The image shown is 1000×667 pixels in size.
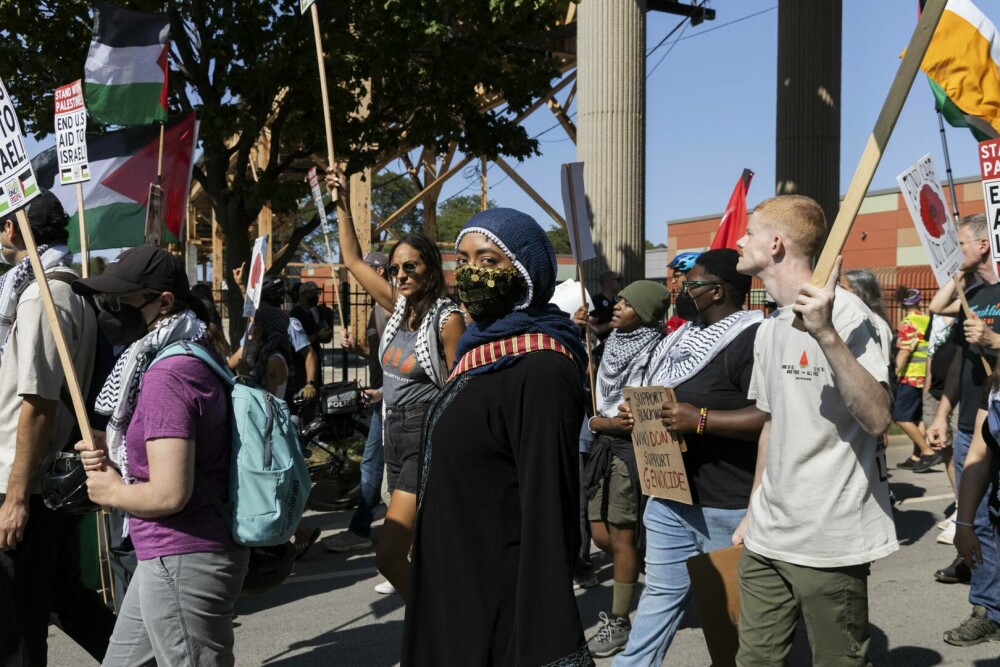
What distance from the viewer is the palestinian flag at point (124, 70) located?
27.6 feet

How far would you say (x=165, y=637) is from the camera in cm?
297

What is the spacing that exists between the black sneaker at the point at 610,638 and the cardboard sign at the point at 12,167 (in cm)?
331

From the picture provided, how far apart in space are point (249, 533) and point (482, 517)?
2.92ft

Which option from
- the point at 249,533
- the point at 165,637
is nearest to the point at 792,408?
the point at 249,533

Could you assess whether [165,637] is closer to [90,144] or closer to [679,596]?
[679,596]

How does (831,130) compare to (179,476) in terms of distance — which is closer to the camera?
(179,476)

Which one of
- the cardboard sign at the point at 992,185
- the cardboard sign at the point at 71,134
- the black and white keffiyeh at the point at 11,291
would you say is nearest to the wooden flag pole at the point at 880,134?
the cardboard sign at the point at 992,185

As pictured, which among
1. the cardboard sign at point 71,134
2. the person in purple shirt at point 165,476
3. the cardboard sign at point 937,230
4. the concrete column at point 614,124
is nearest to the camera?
the person in purple shirt at point 165,476

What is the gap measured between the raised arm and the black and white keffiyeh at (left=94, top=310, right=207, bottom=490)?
2.09m

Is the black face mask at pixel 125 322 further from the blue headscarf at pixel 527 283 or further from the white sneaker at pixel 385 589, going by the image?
the white sneaker at pixel 385 589

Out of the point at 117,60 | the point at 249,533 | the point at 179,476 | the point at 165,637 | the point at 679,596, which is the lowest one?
the point at 679,596

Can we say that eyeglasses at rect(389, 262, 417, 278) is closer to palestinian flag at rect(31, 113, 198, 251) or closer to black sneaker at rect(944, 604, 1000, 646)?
black sneaker at rect(944, 604, 1000, 646)

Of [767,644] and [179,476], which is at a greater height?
[179,476]

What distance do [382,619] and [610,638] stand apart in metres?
1.39
